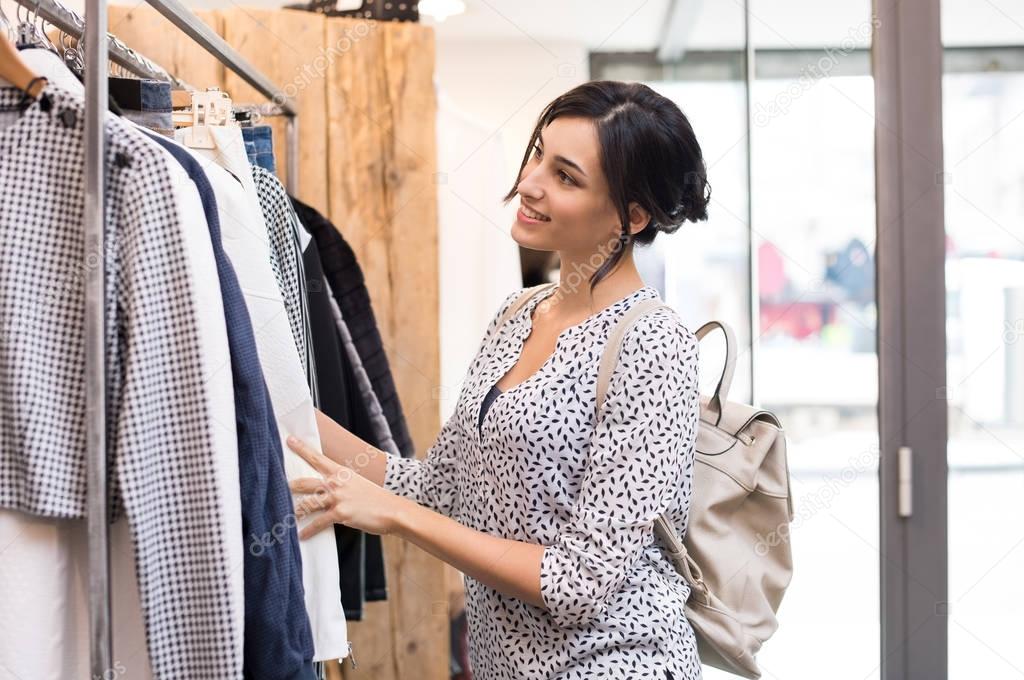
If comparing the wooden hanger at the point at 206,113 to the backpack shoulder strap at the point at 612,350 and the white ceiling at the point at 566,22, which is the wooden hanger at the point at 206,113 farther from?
A: the white ceiling at the point at 566,22

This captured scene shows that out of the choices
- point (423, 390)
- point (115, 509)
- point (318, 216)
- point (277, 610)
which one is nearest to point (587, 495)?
point (277, 610)

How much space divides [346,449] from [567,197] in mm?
465

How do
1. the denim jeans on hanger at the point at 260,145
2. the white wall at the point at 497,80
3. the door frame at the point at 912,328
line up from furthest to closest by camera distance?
the white wall at the point at 497,80 → the door frame at the point at 912,328 → the denim jeans on hanger at the point at 260,145

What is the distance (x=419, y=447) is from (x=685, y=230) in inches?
35.7

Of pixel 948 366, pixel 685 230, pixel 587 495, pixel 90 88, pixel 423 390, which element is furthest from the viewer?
pixel 685 230

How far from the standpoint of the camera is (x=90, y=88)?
2.56 ft

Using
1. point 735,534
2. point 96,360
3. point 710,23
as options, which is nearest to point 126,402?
point 96,360

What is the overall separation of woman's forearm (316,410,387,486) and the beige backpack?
42 centimetres

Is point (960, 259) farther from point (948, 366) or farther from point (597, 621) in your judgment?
point (597, 621)

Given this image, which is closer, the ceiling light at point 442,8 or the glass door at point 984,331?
the glass door at point 984,331

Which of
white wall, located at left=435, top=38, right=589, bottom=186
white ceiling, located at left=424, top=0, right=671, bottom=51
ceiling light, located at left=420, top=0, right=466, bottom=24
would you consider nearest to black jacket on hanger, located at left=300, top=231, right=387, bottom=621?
white ceiling, located at left=424, top=0, right=671, bottom=51

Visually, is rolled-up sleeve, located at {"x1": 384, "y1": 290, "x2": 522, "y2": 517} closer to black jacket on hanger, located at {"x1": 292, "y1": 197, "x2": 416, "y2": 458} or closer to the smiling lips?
the smiling lips

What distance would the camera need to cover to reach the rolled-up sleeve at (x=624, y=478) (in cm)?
97

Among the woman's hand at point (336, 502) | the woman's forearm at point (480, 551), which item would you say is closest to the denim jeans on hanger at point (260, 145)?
the woman's hand at point (336, 502)
